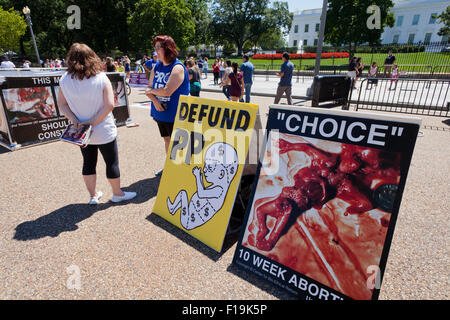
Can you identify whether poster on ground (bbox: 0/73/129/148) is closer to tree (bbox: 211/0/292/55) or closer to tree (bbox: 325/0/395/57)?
tree (bbox: 325/0/395/57)

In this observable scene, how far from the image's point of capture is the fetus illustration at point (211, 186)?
2.65 metres

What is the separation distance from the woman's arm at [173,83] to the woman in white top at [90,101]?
2.11 feet

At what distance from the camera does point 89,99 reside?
3.00m

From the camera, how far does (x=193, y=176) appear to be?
2932 millimetres

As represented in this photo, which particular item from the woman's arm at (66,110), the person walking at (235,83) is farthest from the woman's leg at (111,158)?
the person walking at (235,83)

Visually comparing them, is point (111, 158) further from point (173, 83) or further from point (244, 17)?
point (244, 17)

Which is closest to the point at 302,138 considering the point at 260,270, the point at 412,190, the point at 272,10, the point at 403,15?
the point at 260,270

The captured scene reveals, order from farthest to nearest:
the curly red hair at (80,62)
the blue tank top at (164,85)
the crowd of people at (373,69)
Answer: the crowd of people at (373,69), the blue tank top at (164,85), the curly red hair at (80,62)

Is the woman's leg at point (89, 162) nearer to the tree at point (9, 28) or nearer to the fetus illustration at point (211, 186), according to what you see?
the fetus illustration at point (211, 186)

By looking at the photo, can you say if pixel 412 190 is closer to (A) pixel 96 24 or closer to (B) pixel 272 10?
(A) pixel 96 24

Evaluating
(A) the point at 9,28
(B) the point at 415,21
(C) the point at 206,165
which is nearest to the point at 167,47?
(C) the point at 206,165

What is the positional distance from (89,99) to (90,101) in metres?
0.03
